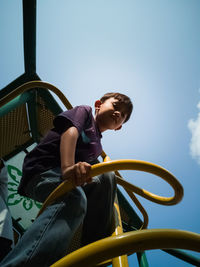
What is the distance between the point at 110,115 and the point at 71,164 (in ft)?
2.46

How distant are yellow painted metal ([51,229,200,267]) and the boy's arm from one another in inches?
12.2

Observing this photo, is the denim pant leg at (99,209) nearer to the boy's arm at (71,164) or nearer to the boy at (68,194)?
the boy at (68,194)

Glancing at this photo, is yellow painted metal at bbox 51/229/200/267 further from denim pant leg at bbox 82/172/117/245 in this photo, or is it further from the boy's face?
the boy's face

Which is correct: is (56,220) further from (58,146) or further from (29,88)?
(29,88)

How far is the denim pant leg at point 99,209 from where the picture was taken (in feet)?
3.46

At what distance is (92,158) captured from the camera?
1.30 meters

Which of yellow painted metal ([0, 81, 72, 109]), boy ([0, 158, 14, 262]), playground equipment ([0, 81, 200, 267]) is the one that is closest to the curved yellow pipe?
playground equipment ([0, 81, 200, 267])

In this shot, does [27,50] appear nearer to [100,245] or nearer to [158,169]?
[158,169]

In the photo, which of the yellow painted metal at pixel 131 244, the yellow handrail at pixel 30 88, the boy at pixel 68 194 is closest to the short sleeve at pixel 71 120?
the boy at pixel 68 194

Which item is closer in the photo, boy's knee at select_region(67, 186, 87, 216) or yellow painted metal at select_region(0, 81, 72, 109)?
boy's knee at select_region(67, 186, 87, 216)

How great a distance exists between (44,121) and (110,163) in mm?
1897

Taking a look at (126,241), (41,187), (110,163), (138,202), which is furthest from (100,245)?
(138,202)

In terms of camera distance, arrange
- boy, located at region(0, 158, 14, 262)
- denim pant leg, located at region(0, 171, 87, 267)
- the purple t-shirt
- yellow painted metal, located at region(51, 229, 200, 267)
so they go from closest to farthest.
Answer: yellow painted metal, located at region(51, 229, 200, 267), denim pant leg, located at region(0, 171, 87, 267), the purple t-shirt, boy, located at region(0, 158, 14, 262)

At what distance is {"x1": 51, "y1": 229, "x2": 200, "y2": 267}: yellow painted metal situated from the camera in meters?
0.54
